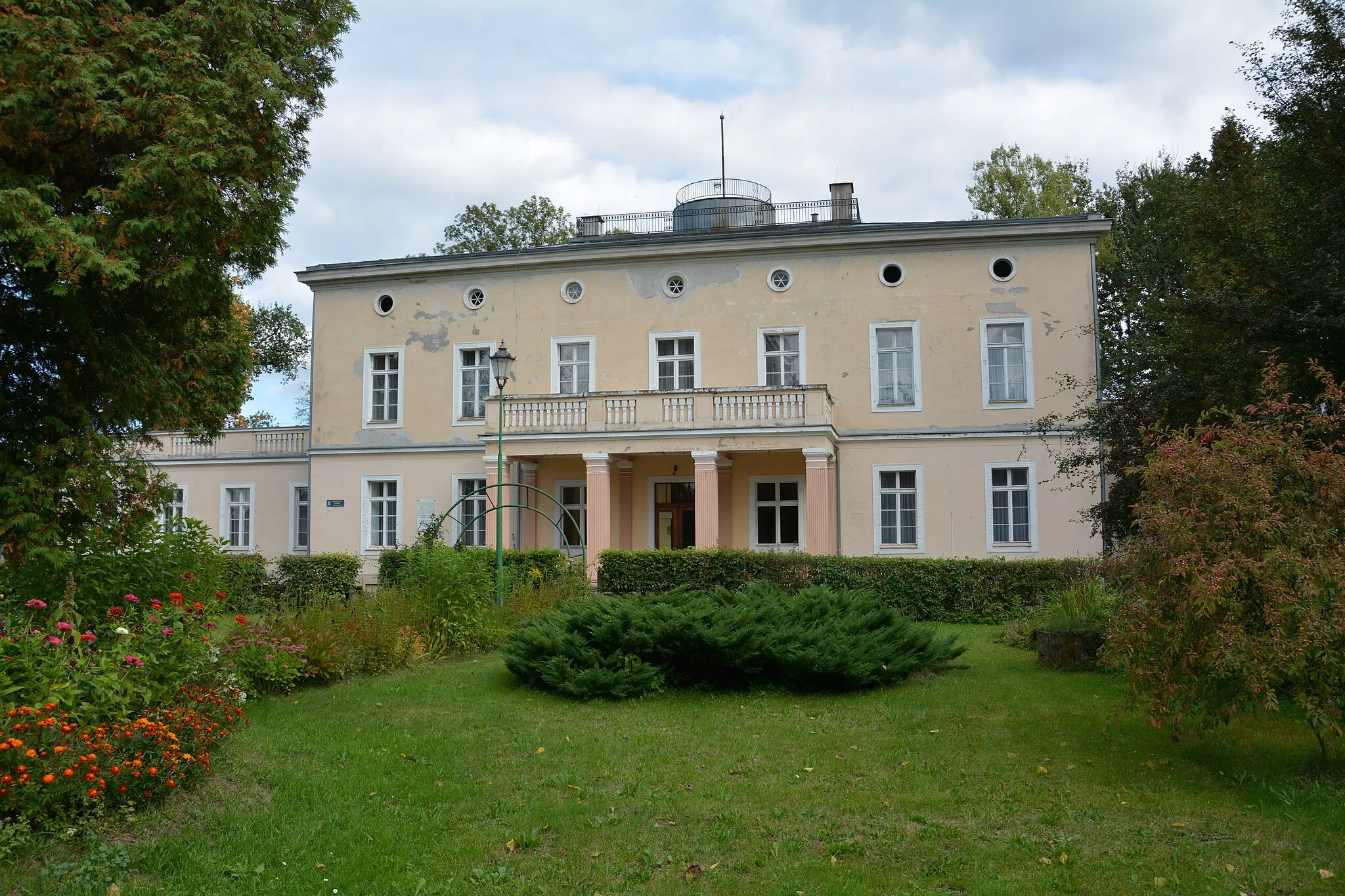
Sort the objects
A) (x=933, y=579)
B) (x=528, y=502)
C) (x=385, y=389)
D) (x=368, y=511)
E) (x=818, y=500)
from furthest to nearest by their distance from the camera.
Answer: (x=385, y=389) < (x=368, y=511) < (x=528, y=502) < (x=818, y=500) < (x=933, y=579)

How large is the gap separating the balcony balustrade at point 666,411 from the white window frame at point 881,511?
197 centimetres

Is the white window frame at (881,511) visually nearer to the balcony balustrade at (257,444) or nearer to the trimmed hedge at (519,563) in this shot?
the trimmed hedge at (519,563)

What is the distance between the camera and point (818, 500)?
66.2ft

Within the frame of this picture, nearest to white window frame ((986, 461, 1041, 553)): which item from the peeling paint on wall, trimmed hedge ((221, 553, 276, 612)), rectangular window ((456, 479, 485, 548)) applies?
rectangular window ((456, 479, 485, 548))

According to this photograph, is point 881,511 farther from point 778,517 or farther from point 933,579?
point 933,579

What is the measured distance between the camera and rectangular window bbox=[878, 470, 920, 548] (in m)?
22.0

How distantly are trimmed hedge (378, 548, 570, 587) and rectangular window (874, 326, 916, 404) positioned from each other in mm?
8240

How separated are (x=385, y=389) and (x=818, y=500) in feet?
37.5

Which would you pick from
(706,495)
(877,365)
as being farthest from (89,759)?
(877,365)

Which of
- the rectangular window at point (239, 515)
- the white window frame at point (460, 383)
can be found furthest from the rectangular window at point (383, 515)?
the rectangular window at point (239, 515)

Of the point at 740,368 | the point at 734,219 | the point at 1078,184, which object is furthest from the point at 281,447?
the point at 1078,184

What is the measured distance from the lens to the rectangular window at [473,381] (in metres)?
24.3

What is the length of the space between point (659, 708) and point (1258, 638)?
16.4ft

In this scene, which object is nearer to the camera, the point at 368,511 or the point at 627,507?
the point at 627,507
